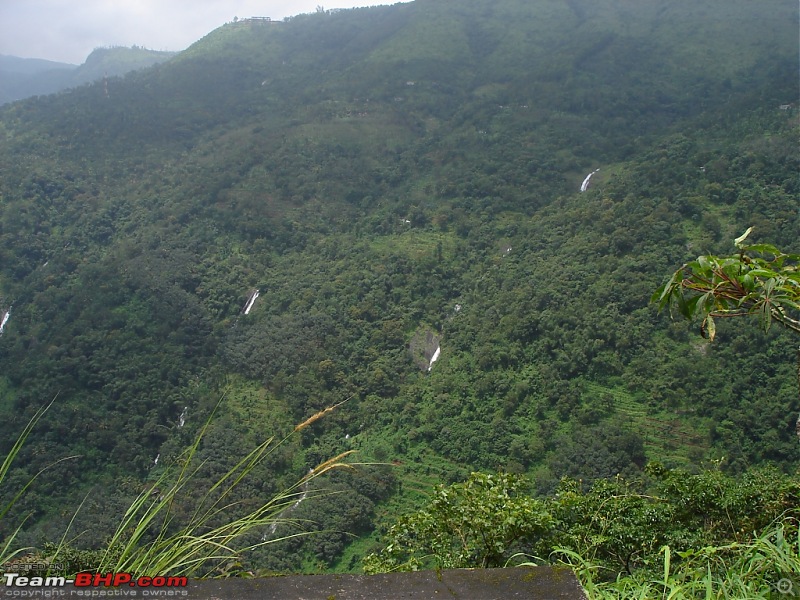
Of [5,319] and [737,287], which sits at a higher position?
[737,287]

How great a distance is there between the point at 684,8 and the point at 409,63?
118 feet

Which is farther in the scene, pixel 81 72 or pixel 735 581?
pixel 81 72

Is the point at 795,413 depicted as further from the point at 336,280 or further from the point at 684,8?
the point at 684,8

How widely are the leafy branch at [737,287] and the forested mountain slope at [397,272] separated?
10.1m

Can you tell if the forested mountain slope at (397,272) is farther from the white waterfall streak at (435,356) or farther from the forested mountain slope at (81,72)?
the forested mountain slope at (81,72)

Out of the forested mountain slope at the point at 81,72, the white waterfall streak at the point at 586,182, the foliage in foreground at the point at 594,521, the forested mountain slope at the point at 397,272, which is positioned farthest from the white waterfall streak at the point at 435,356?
the forested mountain slope at the point at 81,72

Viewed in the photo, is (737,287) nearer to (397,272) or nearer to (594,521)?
(594,521)

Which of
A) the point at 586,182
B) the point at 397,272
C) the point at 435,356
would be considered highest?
the point at 586,182

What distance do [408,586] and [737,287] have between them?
5.29 feet

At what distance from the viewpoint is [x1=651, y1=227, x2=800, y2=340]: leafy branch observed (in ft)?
6.80

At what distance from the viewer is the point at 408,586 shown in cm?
171

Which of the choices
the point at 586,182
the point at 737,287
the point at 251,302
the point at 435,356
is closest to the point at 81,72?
Result: the point at 251,302

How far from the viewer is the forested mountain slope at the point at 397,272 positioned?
72.5ft

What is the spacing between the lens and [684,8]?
73438 mm
